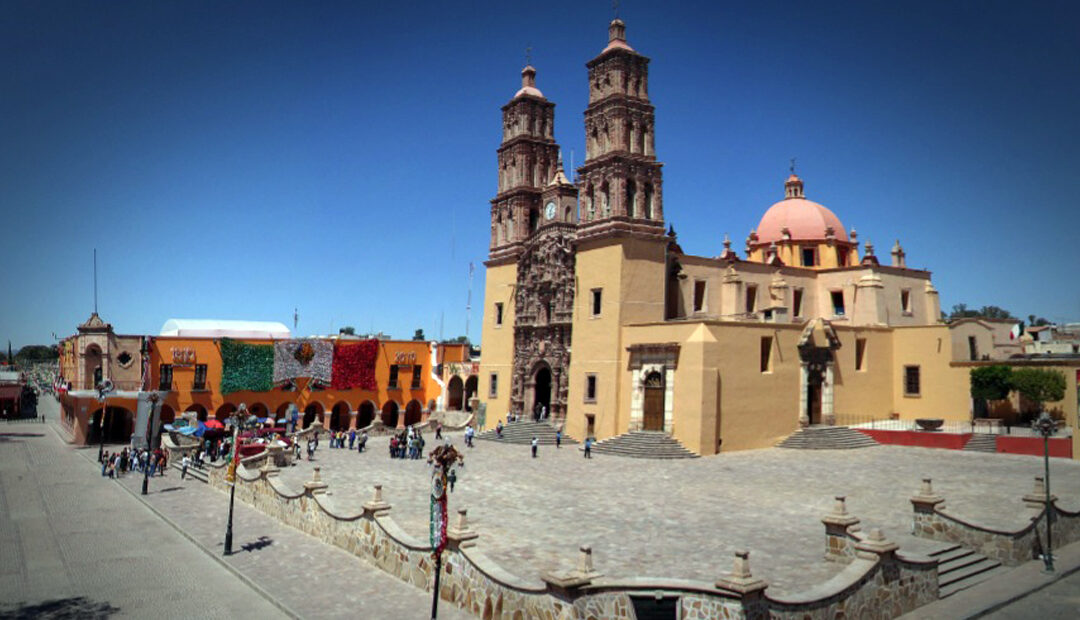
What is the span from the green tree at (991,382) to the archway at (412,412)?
119 feet

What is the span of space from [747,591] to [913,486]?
1638 centimetres

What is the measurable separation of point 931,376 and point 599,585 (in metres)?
33.3

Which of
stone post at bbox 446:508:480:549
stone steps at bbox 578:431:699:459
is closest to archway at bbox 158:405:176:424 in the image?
stone steps at bbox 578:431:699:459

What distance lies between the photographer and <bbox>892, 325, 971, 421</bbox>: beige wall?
36.8 meters

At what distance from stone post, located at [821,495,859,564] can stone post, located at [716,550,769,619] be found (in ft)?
14.9

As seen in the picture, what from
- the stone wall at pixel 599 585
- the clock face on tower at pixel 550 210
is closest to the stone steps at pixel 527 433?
the clock face on tower at pixel 550 210

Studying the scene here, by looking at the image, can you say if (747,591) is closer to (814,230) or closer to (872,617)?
(872,617)

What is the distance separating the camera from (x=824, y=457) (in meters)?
31.8

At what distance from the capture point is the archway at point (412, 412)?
183 ft

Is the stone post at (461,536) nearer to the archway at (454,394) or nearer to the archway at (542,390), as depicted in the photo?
the archway at (542,390)

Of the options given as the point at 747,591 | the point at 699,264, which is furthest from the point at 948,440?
the point at 747,591

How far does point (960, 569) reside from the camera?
1605 cm

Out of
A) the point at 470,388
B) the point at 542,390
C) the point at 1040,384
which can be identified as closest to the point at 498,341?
the point at 542,390

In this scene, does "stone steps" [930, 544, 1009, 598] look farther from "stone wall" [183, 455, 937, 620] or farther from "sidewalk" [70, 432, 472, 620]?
"sidewalk" [70, 432, 472, 620]
